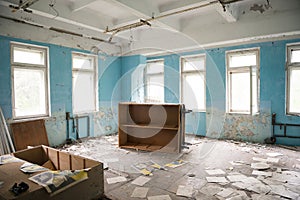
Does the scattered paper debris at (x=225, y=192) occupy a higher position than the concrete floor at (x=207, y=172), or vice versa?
the concrete floor at (x=207, y=172)

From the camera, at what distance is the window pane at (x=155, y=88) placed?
676 centimetres

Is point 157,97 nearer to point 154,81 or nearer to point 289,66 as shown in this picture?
point 154,81

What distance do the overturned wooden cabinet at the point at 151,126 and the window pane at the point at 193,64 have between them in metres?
2.05

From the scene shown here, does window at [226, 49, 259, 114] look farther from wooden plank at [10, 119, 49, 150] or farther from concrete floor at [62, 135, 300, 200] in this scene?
wooden plank at [10, 119, 49, 150]

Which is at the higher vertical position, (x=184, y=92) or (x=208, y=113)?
(x=184, y=92)

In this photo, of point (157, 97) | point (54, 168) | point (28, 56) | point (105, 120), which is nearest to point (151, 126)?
point (54, 168)

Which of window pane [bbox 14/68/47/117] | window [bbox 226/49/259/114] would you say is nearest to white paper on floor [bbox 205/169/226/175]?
window [bbox 226/49/259/114]

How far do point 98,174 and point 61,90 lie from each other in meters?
3.29

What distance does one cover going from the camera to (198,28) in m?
5.52

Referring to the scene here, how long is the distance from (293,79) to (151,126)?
3.52m

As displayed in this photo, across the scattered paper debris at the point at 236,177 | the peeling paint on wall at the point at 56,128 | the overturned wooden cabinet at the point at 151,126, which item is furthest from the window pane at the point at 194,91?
the peeling paint on wall at the point at 56,128

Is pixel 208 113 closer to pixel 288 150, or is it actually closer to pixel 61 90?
pixel 288 150

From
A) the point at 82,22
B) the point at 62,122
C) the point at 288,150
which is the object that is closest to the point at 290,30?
the point at 288,150

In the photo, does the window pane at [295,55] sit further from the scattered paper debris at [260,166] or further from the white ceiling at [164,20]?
the scattered paper debris at [260,166]
